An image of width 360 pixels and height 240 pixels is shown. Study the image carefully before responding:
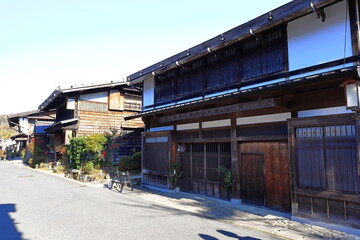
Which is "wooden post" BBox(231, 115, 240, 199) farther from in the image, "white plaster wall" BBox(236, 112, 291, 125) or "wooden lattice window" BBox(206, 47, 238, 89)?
"wooden lattice window" BBox(206, 47, 238, 89)

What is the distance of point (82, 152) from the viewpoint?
53.1ft

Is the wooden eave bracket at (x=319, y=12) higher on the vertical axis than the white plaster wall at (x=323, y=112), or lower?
higher

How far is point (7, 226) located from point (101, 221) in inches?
93.9

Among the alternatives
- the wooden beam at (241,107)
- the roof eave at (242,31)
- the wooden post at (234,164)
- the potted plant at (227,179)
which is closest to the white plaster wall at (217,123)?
the wooden post at (234,164)

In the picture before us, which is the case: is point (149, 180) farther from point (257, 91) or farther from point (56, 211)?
point (257, 91)

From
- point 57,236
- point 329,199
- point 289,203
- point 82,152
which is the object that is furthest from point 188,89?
point 82,152

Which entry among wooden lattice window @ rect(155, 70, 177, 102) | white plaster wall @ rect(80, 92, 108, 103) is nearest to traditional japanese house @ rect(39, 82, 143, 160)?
white plaster wall @ rect(80, 92, 108, 103)

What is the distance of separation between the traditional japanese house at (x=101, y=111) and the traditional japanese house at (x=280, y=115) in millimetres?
10787

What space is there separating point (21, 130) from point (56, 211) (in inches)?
1407

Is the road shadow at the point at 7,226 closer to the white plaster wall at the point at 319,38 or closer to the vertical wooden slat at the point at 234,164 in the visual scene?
the vertical wooden slat at the point at 234,164

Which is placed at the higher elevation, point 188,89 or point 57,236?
point 188,89

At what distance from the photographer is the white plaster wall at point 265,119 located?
298 inches

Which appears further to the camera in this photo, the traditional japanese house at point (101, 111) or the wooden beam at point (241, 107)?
the traditional japanese house at point (101, 111)

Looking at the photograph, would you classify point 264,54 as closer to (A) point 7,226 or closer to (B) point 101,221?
(B) point 101,221
